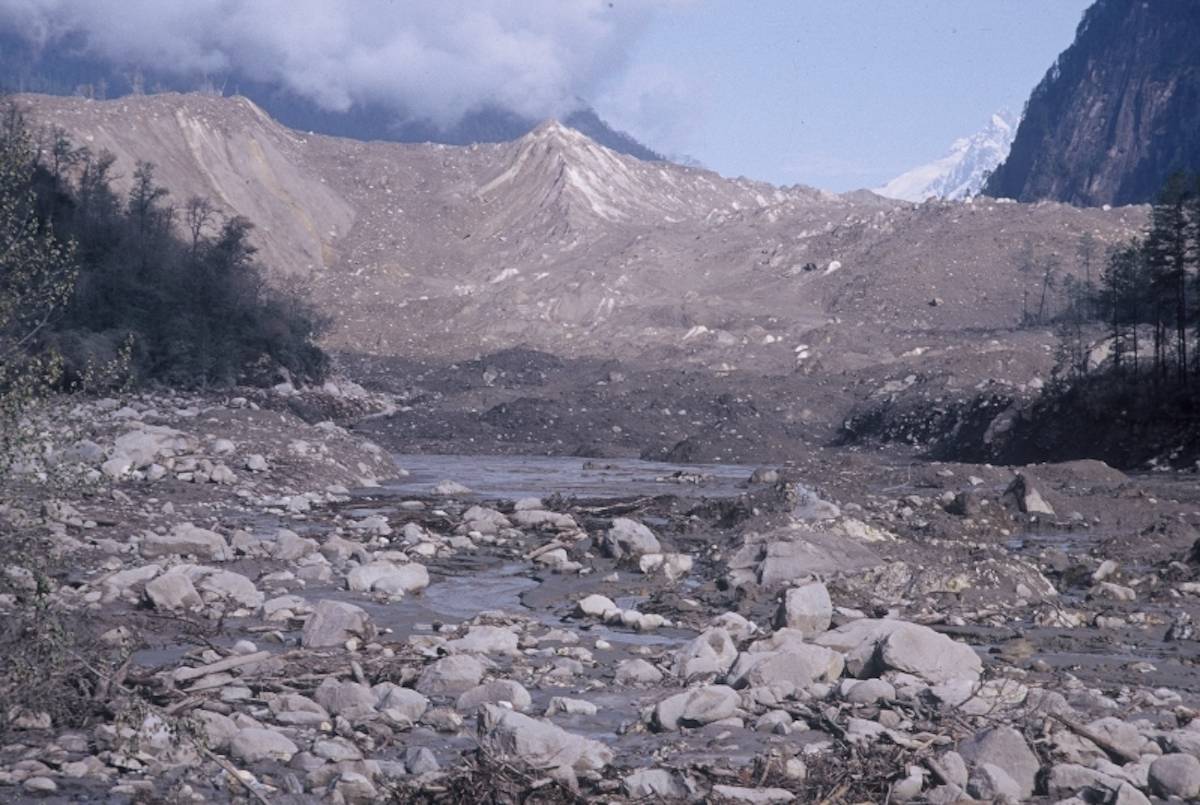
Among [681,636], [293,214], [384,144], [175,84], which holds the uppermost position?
[175,84]

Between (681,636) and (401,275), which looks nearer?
(681,636)

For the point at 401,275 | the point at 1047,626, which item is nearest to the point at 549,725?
the point at 1047,626

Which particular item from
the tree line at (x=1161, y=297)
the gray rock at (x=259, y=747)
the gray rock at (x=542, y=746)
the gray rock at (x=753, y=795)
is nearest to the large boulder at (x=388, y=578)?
the gray rock at (x=259, y=747)

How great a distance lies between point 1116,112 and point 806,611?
388 ft

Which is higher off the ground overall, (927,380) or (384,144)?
(384,144)

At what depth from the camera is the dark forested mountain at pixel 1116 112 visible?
105 metres

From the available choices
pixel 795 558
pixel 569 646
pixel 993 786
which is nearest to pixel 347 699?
pixel 569 646

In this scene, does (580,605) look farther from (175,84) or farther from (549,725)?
(175,84)

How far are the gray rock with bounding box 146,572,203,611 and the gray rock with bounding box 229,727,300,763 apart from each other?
4.00 meters

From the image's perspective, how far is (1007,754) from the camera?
6535 mm

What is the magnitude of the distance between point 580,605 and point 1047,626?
4598 mm

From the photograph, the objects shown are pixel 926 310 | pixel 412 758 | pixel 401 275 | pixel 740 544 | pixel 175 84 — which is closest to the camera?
pixel 412 758

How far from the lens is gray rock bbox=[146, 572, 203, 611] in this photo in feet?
34.1

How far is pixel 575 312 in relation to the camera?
68.1 m
